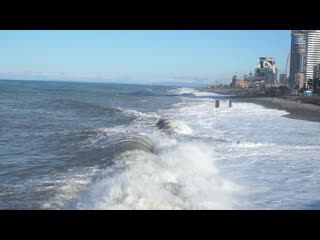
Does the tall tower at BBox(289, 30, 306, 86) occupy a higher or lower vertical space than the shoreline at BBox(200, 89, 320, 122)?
higher

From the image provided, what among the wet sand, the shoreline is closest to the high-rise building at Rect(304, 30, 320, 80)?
the shoreline

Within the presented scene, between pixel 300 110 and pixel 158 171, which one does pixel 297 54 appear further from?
pixel 158 171

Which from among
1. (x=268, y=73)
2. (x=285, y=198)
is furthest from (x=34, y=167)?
(x=268, y=73)

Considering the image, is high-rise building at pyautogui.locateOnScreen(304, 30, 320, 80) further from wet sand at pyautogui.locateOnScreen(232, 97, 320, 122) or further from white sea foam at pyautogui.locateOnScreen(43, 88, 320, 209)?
white sea foam at pyautogui.locateOnScreen(43, 88, 320, 209)

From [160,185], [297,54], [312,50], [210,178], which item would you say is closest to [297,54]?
[297,54]

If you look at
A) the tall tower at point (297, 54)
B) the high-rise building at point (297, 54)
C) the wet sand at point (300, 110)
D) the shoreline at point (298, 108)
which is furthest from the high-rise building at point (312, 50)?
the wet sand at point (300, 110)

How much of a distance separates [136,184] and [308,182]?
351cm

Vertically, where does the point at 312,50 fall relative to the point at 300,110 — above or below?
above

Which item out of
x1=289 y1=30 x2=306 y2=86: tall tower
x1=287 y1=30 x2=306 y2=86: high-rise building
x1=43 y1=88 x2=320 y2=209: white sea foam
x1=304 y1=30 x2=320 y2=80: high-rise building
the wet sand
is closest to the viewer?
x1=43 y1=88 x2=320 y2=209: white sea foam

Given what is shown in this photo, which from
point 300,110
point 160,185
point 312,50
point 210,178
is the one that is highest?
point 312,50
